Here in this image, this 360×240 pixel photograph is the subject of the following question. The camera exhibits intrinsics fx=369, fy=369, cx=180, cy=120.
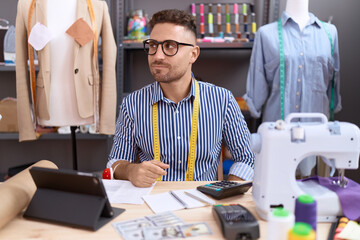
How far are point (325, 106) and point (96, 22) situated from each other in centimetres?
184

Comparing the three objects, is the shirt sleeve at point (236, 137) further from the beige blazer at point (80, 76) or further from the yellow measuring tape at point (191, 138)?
the beige blazer at point (80, 76)

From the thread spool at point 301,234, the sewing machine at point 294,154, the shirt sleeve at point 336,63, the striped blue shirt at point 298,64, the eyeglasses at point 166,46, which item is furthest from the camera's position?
the shirt sleeve at point 336,63

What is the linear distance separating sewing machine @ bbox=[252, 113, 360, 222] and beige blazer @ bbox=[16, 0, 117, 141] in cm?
179

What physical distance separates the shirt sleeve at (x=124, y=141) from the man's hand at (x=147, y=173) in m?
0.40

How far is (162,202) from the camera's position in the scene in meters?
1.28

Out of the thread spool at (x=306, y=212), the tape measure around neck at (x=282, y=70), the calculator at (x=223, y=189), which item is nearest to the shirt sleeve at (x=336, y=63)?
the tape measure around neck at (x=282, y=70)

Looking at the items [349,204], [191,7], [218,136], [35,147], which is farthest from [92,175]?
[35,147]

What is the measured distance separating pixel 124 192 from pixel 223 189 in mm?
368

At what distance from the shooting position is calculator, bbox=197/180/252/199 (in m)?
1.32

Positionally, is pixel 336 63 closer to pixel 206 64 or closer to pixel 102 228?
pixel 206 64

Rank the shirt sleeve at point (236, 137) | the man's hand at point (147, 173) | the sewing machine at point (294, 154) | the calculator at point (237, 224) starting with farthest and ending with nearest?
the shirt sleeve at point (236, 137) → the man's hand at point (147, 173) → the sewing machine at point (294, 154) → the calculator at point (237, 224)

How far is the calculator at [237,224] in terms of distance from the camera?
1.00 m

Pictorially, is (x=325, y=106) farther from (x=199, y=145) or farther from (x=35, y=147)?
(x=35, y=147)

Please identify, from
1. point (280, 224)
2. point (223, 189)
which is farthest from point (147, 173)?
point (280, 224)
